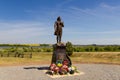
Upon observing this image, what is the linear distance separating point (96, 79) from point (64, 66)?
3884 millimetres

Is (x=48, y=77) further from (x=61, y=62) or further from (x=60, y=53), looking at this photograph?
(x=60, y=53)

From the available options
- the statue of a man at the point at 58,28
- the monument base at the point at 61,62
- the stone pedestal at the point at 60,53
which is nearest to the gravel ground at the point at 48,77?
the monument base at the point at 61,62

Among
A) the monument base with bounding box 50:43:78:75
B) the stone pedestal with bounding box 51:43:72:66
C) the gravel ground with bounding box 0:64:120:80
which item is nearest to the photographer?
the gravel ground with bounding box 0:64:120:80

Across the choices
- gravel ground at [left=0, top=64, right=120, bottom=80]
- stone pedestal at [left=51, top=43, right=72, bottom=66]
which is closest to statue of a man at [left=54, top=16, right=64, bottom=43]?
stone pedestal at [left=51, top=43, right=72, bottom=66]

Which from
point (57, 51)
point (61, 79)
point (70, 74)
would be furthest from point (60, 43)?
point (61, 79)

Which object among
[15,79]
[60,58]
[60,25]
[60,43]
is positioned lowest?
[15,79]

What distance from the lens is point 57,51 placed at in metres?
20.1

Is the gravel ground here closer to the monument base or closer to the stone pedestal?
the monument base

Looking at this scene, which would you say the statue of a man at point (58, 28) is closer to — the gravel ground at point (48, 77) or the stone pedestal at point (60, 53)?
the stone pedestal at point (60, 53)

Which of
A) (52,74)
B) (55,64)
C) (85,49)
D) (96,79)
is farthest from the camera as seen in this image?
(85,49)

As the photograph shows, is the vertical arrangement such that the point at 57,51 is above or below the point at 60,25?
below

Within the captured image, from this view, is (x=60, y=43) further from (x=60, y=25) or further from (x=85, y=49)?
(x=85, y=49)

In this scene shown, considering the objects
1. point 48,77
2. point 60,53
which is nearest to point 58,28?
point 60,53

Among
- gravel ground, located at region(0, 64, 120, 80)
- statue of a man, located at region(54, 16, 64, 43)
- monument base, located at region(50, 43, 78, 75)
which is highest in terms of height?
statue of a man, located at region(54, 16, 64, 43)
